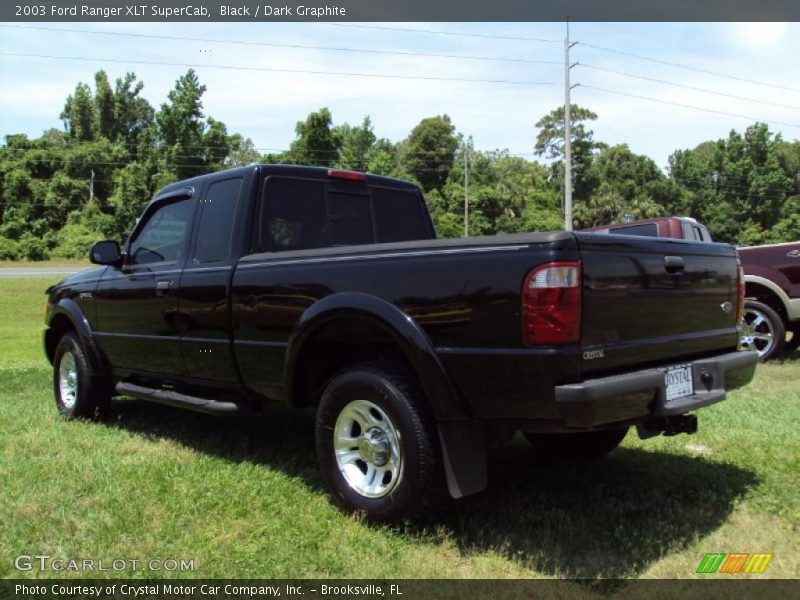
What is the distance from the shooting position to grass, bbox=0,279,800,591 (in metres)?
3.15

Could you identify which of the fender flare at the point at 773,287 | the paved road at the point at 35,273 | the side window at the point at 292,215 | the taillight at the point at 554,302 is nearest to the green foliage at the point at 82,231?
the paved road at the point at 35,273

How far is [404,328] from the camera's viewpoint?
3227 mm

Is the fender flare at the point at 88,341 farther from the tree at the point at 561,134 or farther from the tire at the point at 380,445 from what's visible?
the tree at the point at 561,134

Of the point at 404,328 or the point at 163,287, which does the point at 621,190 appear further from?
the point at 404,328

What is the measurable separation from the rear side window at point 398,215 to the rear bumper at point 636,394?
2402 millimetres

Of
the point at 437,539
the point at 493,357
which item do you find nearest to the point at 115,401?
the point at 437,539

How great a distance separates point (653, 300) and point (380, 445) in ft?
4.91

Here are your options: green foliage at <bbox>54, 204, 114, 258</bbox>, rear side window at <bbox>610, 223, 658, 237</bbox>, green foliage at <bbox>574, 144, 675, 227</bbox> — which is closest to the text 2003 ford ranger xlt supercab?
rear side window at <bbox>610, 223, 658, 237</bbox>

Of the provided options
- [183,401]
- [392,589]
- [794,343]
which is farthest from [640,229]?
[392,589]

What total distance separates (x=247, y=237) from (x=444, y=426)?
6.23 ft

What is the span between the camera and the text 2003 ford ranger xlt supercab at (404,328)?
2895mm

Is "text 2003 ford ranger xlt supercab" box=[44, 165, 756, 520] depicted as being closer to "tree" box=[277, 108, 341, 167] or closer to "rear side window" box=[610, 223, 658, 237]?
"rear side window" box=[610, 223, 658, 237]

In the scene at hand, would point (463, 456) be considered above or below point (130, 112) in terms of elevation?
below

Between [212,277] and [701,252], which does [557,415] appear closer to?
[701,252]
